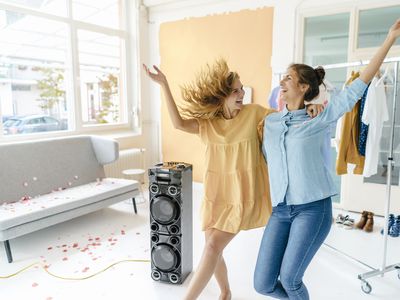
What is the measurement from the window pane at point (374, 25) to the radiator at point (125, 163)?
324 centimetres

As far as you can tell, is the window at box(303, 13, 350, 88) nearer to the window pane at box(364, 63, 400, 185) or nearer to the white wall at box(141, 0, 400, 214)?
the white wall at box(141, 0, 400, 214)

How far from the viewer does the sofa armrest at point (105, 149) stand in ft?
13.1

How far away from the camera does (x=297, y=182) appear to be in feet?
5.03

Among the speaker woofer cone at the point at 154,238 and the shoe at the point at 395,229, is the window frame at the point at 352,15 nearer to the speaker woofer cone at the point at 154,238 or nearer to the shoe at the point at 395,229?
the shoe at the point at 395,229

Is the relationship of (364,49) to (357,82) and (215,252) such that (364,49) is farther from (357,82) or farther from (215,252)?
(215,252)

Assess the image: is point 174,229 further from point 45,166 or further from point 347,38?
point 347,38

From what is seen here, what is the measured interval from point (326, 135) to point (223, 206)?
643mm

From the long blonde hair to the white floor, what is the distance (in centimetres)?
128

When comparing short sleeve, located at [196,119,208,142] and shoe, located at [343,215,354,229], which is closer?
short sleeve, located at [196,119,208,142]

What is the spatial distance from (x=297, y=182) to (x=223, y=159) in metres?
0.43

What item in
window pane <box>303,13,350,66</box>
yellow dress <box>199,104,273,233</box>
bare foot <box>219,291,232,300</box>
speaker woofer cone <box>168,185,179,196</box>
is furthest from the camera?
window pane <box>303,13,350,66</box>

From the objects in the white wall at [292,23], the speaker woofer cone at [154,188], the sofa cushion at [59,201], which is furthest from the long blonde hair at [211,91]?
the white wall at [292,23]

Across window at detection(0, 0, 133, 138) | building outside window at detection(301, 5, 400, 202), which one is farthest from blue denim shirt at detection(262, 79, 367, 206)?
window at detection(0, 0, 133, 138)

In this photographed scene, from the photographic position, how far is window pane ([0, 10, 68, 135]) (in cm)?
389
